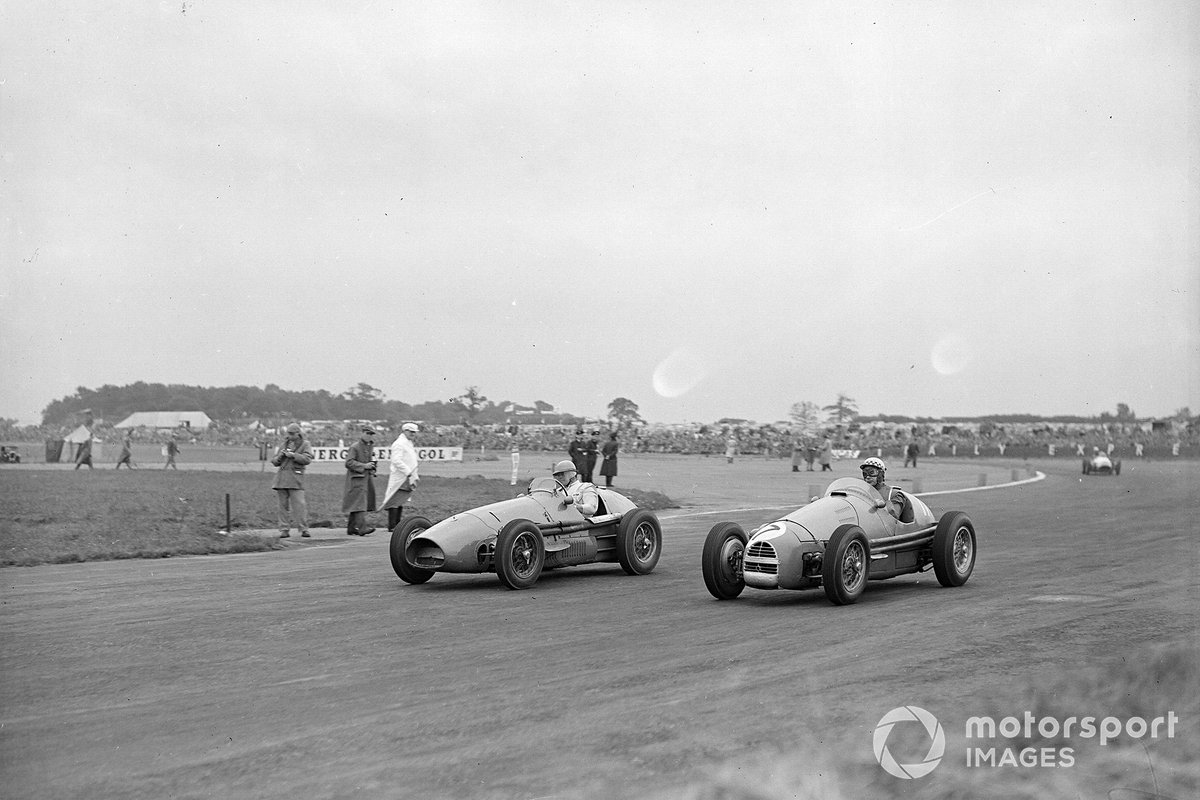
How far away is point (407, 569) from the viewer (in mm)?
12211

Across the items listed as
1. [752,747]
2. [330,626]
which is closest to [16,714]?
[330,626]

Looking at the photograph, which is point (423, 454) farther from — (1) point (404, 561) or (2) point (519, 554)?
(2) point (519, 554)

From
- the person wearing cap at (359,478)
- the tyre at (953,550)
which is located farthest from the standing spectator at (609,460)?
the tyre at (953,550)

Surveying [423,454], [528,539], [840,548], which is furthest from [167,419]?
[840,548]

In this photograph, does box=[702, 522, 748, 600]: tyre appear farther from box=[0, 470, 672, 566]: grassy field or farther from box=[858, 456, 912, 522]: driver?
box=[0, 470, 672, 566]: grassy field

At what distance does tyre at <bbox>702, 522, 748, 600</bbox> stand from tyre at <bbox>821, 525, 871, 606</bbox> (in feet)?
3.03

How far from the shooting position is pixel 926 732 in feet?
19.5

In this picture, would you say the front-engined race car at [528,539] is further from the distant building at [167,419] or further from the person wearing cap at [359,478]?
the distant building at [167,419]

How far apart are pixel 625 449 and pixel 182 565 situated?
71430 millimetres

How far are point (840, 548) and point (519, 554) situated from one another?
3529 millimetres

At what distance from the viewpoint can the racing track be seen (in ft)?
17.9

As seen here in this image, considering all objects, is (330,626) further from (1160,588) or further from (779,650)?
(1160,588)

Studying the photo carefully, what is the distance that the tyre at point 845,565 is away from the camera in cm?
1038

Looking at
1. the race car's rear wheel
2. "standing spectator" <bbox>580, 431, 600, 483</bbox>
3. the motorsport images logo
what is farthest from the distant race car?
the motorsport images logo
